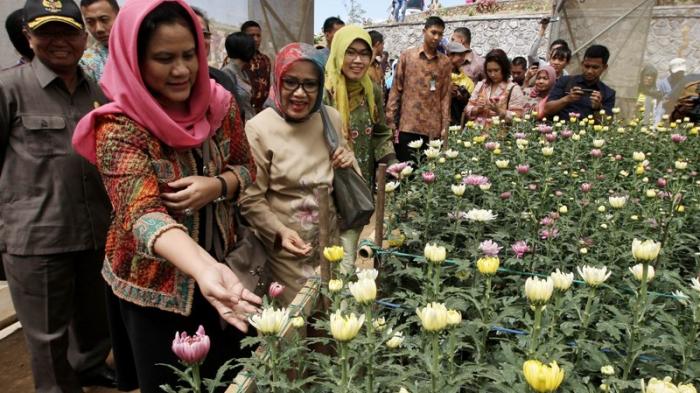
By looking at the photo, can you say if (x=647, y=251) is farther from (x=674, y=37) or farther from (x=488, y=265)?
(x=674, y=37)

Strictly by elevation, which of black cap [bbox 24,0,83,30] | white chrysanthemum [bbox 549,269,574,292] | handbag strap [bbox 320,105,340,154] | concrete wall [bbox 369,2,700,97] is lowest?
white chrysanthemum [bbox 549,269,574,292]

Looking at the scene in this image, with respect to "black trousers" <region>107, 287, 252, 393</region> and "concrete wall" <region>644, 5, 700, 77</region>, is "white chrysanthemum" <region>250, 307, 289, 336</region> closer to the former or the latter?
"black trousers" <region>107, 287, 252, 393</region>

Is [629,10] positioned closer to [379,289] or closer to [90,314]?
[379,289]

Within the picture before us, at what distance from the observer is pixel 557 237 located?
86.9 inches

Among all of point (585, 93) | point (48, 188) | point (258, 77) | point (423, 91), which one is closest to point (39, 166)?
point (48, 188)

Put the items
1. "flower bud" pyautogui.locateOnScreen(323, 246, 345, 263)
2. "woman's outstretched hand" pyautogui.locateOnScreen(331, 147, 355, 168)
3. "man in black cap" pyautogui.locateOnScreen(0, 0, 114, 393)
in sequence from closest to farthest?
1. "flower bud" pyautogui.locateOnScreen(323, 246, 345, 263)
2. "man in black cap" pyautogui.locateOnScreen(0, 0, 114, 393)
3. "woman's outstretched hand" pyautogui.locateOnScreen(331, 147, 355, 168)

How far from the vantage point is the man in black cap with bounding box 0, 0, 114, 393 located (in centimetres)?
196

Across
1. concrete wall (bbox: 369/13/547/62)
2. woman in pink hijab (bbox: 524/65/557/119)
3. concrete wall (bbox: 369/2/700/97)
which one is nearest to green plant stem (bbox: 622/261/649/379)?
woman in pink hijab (bbox: 524/65/557/119)

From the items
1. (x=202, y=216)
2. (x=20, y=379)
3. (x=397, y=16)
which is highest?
(x=397, y=16)

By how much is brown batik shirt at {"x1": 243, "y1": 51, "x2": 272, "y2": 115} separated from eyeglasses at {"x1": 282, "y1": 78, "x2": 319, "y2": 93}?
236cm

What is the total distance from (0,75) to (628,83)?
299 inches

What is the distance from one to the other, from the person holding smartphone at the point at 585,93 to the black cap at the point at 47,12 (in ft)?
12.6

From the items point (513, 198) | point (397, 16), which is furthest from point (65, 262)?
point (397, 16)

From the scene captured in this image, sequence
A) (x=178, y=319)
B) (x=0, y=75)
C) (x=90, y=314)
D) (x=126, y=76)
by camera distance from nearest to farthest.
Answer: (x=126, y=76), (x=178, y=319), (x=0, y=75), (x=90, y=314)
